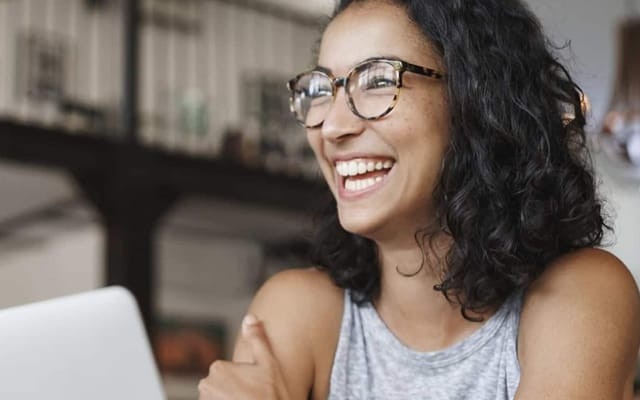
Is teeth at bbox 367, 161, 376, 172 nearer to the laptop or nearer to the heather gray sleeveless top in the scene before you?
the heather gray sleeveless top

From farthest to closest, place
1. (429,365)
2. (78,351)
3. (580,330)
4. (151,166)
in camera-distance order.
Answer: (151,166)
(429,365)
(580,330)
(78,351)

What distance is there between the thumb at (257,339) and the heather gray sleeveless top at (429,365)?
0.37ft

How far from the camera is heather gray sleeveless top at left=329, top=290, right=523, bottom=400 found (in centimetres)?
145

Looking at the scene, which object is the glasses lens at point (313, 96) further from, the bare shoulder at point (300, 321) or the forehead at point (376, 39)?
the bare shoulder at point (300, 321)

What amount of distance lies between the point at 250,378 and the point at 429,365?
25cm

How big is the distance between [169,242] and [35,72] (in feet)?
6.60

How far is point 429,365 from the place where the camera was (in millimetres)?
1484

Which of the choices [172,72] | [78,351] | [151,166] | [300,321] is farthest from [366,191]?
[172,72]

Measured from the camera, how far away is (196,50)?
29.0ft

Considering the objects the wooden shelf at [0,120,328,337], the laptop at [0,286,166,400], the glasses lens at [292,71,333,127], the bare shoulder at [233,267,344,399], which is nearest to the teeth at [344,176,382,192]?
the glasses lens at [292,71,333,127]

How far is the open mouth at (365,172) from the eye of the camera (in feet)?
4.67

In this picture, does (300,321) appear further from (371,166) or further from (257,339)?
(371,166)

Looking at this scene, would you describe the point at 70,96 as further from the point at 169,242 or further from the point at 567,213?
the point at 567,213

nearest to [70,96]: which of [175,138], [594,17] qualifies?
[175,138]
